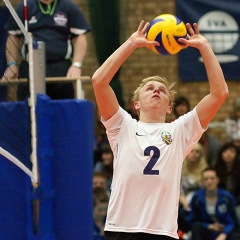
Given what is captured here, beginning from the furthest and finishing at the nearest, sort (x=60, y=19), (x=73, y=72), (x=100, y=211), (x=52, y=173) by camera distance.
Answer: (x=100, y=211) → (x=60, y=19) → (x=73, y=72) → (x=52, y=173)

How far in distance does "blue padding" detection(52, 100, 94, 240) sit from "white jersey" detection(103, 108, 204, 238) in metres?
1.72

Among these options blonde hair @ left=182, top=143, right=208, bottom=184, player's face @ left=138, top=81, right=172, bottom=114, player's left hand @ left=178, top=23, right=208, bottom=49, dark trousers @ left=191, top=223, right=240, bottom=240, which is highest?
player's left hand @ left=178, top=23, right=208, bottom=49

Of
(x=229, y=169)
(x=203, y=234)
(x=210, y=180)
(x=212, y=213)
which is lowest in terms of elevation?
(x=203, y=234)

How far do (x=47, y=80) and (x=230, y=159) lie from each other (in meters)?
3.08

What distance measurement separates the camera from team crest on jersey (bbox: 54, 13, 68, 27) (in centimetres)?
606

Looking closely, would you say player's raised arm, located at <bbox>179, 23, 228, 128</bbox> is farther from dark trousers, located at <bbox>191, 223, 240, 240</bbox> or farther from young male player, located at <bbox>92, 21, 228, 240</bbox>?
dark trousers, located at <bbox>191, 223, 240, 240</bbox>

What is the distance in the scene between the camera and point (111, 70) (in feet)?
12.3

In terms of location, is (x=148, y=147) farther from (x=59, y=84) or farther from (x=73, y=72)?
(x=59, y=84)

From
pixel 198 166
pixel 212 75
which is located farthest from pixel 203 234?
pixel 212 75

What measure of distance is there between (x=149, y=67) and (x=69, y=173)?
5.26m

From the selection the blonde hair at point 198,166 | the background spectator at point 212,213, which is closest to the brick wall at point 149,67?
the blonde hair at point 198,166

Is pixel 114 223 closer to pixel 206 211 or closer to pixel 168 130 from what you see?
pixel 168 130

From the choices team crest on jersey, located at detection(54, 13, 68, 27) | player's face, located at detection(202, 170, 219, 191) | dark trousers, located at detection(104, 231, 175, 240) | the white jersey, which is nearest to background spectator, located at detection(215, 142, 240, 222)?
player's face, located at detection(202, 170, 219, 191)

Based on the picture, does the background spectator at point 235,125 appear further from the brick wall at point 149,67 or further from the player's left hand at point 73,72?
the player's left hand at point 73,72
